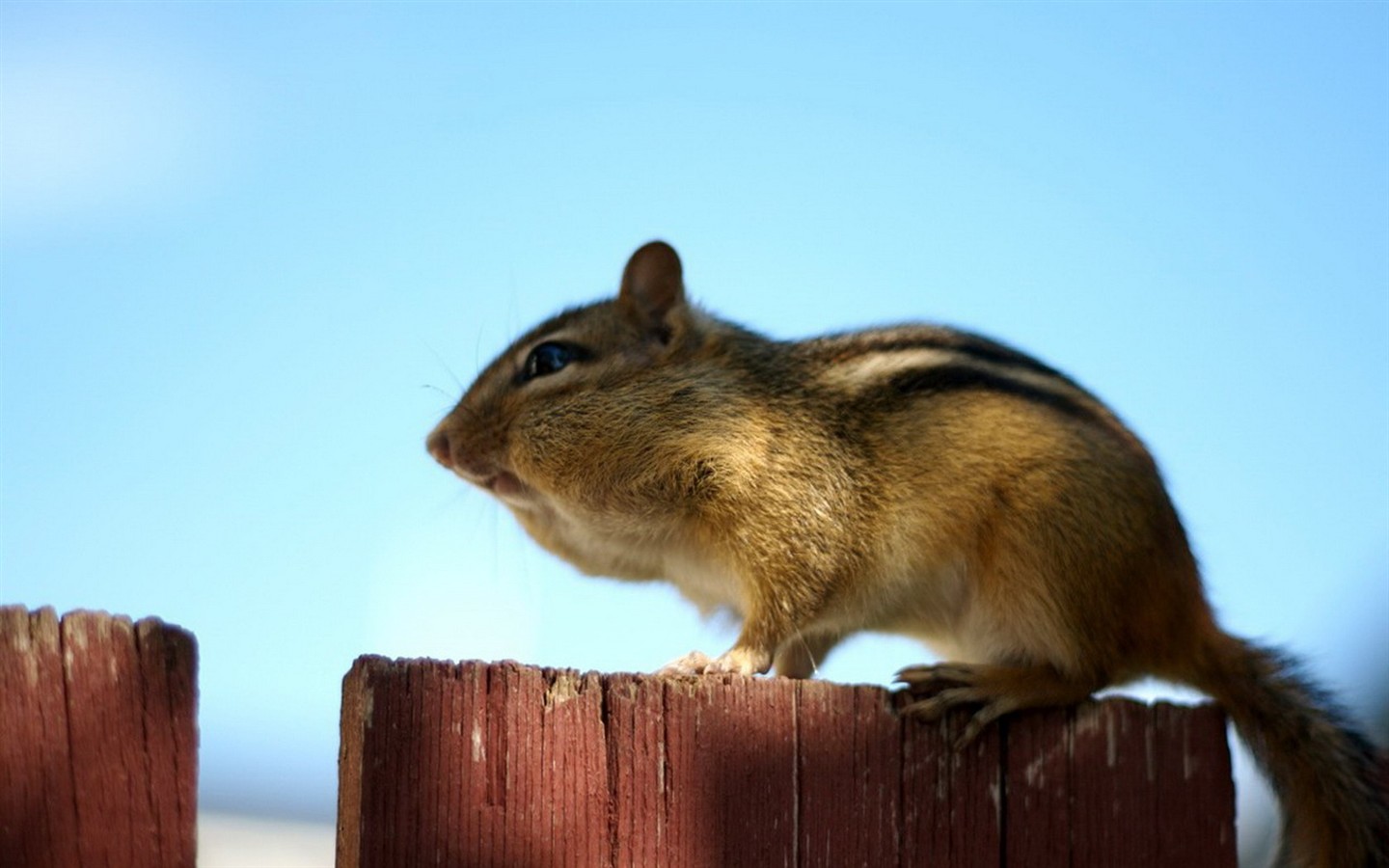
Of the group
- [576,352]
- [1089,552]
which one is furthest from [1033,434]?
[576,352]

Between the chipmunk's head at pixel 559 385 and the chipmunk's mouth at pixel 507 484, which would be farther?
the chipmunk's mouth at pixel 507 484

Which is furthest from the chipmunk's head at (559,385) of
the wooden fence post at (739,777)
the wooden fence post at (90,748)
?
the wooden fence post at (90,748)

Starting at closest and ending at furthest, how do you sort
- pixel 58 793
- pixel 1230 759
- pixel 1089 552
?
pixel 58 793, pixel 1230 759, pixel 1089 552

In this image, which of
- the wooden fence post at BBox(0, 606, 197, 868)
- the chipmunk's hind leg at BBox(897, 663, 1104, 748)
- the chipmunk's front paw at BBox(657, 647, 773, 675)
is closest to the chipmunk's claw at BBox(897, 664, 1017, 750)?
the chipmunk's hind leg at BBox(897, 663, 1104, 748)

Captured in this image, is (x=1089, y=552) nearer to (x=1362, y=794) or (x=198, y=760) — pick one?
(x=1362, y=794)

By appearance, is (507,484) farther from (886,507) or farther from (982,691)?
(982,691)

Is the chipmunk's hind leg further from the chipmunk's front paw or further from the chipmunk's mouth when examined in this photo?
the chipmunk's mouth

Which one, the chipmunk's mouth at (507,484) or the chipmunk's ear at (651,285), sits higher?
the chipmunk's ear at (651,285)

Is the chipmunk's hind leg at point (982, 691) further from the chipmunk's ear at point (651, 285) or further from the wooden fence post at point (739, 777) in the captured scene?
the chipmunk's ear at point (651, 285)

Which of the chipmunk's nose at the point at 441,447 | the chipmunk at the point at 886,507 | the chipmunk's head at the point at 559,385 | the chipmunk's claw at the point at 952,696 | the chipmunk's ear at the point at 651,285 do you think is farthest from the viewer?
the chipmunk's ear at the point at 651,285
